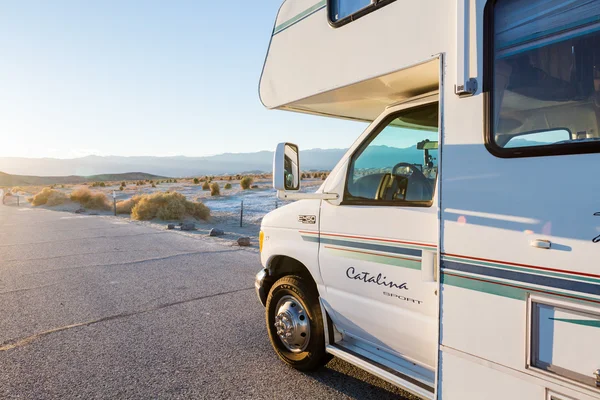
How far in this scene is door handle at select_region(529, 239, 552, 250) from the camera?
6.30ft

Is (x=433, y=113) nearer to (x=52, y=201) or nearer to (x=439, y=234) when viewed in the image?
(x=439, y=234)

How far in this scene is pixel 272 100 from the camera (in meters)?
3.75

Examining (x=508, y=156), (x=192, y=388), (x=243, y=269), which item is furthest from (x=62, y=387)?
(x=243, y=269)

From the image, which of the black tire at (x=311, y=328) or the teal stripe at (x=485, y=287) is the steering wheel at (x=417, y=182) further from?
the black tire at (x=311, y=328)

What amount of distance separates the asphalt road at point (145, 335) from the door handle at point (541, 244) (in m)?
2.00

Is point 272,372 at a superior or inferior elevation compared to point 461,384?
inferior

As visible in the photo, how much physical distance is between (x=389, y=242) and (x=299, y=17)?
199cm

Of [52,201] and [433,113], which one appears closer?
[433,113]

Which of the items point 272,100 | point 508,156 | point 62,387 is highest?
point 272,100

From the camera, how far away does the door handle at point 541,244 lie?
192 cm

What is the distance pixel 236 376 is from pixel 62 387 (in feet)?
4.77

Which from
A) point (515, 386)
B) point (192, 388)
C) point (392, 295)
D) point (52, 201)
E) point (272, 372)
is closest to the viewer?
point (515, 386)

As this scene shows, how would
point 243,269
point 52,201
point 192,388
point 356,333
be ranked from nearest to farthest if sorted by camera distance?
1. point 356,333
2. point 192,388
3. point 243,269
4. point 52,201

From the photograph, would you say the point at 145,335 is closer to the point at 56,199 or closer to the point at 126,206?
the point at 126,206
